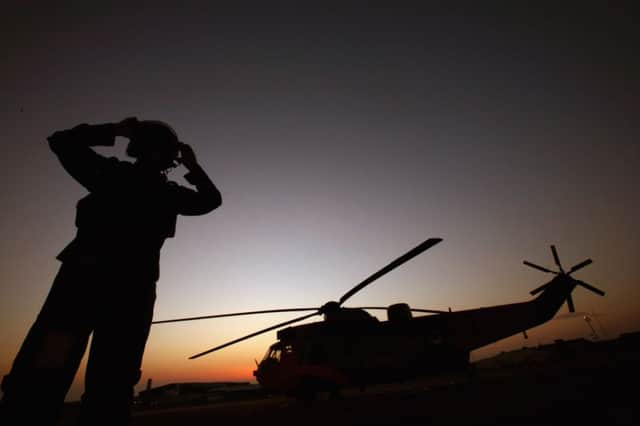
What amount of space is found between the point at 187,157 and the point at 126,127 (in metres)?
0.54

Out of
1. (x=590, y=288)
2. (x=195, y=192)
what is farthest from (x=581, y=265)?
(x=195, y=192)

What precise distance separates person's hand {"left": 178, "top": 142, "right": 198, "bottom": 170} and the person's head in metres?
0.09

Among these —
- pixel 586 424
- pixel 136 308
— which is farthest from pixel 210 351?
pixel 586 424

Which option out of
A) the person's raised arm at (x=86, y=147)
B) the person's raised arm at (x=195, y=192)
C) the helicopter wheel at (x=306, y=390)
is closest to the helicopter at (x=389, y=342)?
the helicopter wheel at (x=306, y=390)

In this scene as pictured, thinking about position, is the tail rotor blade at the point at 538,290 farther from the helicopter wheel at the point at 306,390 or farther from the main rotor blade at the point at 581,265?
the helicopter wheel at the point at 306,390

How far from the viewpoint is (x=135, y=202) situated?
2.45 metres

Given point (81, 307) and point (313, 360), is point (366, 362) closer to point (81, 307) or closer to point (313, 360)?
point (313, 360)

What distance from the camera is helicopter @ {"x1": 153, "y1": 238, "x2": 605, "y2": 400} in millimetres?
8281

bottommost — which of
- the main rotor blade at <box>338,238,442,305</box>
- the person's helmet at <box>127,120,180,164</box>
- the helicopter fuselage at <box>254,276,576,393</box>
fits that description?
the helicopter fuselage at <box>254,276,576,393</box>

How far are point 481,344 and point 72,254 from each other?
9278mm

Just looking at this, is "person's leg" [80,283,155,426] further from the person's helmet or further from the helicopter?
the helicopter

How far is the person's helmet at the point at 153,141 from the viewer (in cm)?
259

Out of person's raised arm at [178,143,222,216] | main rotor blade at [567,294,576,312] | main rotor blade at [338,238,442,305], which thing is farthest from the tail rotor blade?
person's raised arm at [178,143,222,216]

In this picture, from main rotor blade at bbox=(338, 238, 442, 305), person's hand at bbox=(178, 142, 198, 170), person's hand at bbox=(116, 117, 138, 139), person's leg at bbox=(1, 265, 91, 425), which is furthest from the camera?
main rotor blade at bbox=(338, 238, 442, 305)
